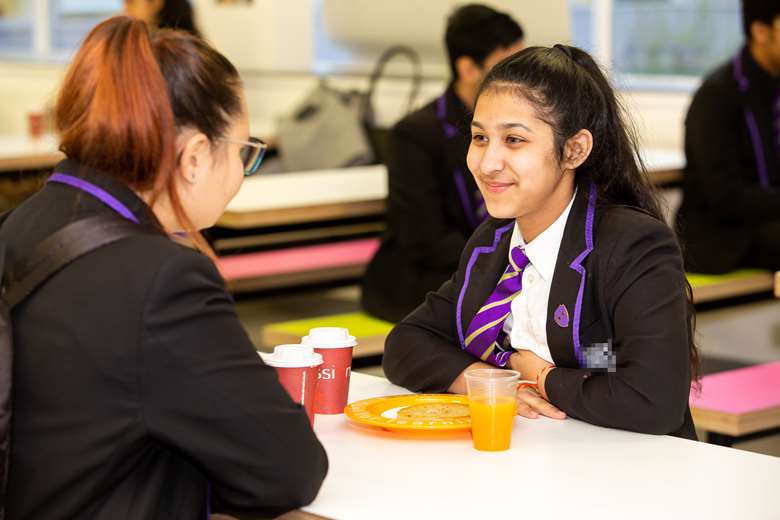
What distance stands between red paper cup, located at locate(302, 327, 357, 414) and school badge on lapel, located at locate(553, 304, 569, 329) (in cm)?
34

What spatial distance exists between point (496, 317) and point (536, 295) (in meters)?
0.09

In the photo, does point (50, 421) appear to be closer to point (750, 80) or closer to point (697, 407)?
point (697, 407)

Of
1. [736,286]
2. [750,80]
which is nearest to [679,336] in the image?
[736,286]

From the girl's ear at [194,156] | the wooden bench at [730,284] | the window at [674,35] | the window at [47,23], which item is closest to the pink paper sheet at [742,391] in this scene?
the wooden bench at [730,284]

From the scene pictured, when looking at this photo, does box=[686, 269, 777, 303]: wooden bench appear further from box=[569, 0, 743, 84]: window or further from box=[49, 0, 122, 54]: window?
box=[49, 0, 122, 54]: window

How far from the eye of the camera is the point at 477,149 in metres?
2.14

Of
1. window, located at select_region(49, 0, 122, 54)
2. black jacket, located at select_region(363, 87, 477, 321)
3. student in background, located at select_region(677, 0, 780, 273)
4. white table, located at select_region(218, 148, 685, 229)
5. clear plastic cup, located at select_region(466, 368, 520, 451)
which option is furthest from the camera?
window, located at select_region(49, 0, 122, 54)

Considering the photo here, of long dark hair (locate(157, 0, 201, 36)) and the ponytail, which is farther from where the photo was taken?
long dark hair (locate(157, 0, 201, 36))

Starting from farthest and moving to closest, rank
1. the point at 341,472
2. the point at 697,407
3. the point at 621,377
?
the point at 697,407
the point at 621,377
the point at 341,472

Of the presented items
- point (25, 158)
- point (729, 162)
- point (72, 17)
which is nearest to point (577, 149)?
point (729, 162)

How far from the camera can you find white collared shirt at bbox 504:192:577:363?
2084mm

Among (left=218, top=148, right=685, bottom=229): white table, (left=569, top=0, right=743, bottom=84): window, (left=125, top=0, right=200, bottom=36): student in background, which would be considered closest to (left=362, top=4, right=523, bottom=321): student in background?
(left=218, top=148, right=685, bottom=229): white table

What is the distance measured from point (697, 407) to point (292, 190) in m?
1.70

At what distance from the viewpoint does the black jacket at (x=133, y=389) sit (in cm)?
136
